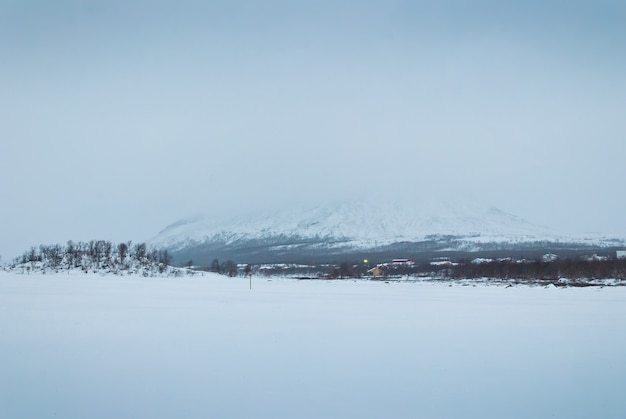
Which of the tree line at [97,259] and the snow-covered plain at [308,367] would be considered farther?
the tree line at [97,259]

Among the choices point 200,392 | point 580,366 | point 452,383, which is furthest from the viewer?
point 580,366

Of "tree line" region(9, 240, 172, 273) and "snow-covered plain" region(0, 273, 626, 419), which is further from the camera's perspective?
"tree line" region(9, 240, 172, 273)

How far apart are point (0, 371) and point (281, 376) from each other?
18.5ft

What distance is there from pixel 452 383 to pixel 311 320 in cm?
1053

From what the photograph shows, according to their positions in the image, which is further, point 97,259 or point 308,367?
point 97,259

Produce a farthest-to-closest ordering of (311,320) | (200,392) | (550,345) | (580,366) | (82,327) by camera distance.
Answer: (311,320), (82,327), (550,345), (580,366), (200,392)

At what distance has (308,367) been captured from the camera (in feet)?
40.9

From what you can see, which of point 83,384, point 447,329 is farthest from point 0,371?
point 447,329

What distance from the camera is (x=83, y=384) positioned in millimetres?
10688

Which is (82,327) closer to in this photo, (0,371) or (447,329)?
(0,371)

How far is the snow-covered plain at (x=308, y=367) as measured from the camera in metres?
9.43

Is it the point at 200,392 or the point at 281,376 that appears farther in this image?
the point at 281,376

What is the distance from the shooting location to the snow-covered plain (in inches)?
371

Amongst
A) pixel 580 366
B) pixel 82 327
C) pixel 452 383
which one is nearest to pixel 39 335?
pixel 82 327
